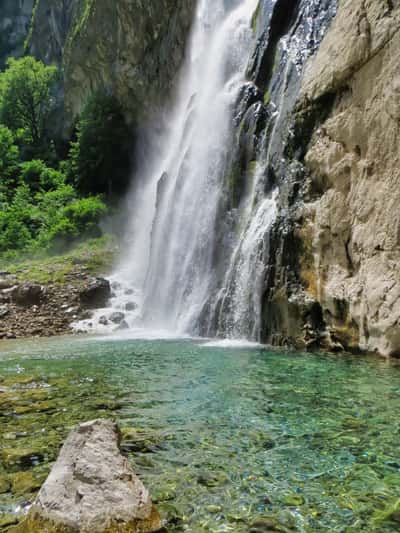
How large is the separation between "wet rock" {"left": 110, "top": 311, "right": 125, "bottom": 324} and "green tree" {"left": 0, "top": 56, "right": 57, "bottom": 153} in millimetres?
24369

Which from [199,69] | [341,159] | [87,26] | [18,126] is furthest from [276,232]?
[18,126]

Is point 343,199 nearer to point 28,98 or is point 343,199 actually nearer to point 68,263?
point 68,263

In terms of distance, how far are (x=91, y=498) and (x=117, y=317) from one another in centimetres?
1457

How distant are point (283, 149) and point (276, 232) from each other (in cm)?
219

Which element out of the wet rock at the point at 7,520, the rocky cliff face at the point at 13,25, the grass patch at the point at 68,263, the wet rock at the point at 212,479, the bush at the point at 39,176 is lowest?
the wet rock at the point at 7,520

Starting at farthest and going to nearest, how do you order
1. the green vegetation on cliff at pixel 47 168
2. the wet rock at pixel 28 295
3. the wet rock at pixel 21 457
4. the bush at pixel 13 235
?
the green vegetation on cliff at pixel 47 168 → the bush at pixel 13 235 → the wet rock at pixel 28 295 → the wet rock at pixel 21 457

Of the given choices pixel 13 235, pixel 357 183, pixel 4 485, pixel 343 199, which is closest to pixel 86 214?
pixel 13 235

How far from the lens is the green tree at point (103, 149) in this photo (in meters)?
29.0

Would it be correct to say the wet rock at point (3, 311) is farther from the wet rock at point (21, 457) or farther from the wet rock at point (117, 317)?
the wet rock at point (21, 457)

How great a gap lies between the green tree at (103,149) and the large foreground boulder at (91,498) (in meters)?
27.3

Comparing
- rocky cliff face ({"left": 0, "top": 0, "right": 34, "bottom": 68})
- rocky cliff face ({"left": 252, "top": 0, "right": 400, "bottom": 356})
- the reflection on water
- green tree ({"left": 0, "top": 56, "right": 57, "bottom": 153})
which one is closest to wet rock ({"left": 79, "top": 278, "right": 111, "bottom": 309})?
rocky cliff face ({"left": 252, "top": 0, "right": 400, "bottom": 356})

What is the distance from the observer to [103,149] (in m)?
29.1

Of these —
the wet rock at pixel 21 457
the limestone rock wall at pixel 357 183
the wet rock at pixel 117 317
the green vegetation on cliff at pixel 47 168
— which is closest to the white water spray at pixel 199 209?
the wet rock at pixel 117 317

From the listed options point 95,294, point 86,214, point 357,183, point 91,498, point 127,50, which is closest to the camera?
point 91,498
